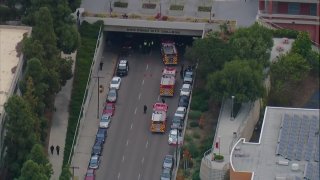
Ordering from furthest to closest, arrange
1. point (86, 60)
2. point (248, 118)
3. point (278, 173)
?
point (86, 60) → point (248, 118) → point (278, 173)

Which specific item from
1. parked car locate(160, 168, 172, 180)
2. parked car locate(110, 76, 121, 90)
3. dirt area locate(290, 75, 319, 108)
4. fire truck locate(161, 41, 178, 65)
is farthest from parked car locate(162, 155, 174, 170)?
fire truck locate(161, 41, 178, 65)

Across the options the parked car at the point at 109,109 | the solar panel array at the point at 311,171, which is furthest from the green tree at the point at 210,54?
the solar panel array at the point at 311,171

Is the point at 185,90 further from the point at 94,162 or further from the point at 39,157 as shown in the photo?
the point at 39,157

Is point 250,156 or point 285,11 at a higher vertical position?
point 285,11

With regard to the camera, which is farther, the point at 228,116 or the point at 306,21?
the point at 306,21

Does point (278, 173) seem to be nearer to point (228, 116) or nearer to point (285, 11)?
point (228, 116)

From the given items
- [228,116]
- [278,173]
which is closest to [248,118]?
[228,116]

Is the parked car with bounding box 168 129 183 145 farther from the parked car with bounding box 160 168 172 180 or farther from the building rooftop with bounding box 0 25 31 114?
the building rooftop with bounding box 0 25 31 114
